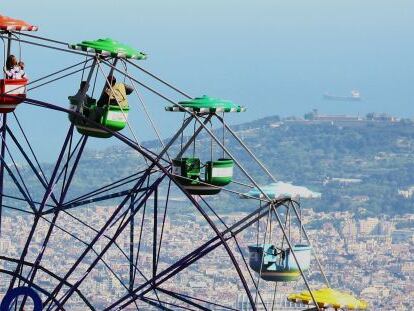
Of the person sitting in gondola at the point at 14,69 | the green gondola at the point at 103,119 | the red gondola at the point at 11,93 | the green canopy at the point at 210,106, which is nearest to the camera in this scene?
the green canopy at the point at 210,106

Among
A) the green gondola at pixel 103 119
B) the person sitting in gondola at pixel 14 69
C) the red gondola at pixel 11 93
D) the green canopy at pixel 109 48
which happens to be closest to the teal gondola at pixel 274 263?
the green gondola at pixel 103 119

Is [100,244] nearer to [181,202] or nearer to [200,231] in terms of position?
[200,231]

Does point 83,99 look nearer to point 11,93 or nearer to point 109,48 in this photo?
point 11,93

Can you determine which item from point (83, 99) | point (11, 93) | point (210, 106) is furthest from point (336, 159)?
point (210, 106)

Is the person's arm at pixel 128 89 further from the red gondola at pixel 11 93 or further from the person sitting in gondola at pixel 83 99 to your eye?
the red gondola at pixel 11 93

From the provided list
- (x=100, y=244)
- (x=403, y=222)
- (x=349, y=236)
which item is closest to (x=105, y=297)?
(x=100, y=244)
